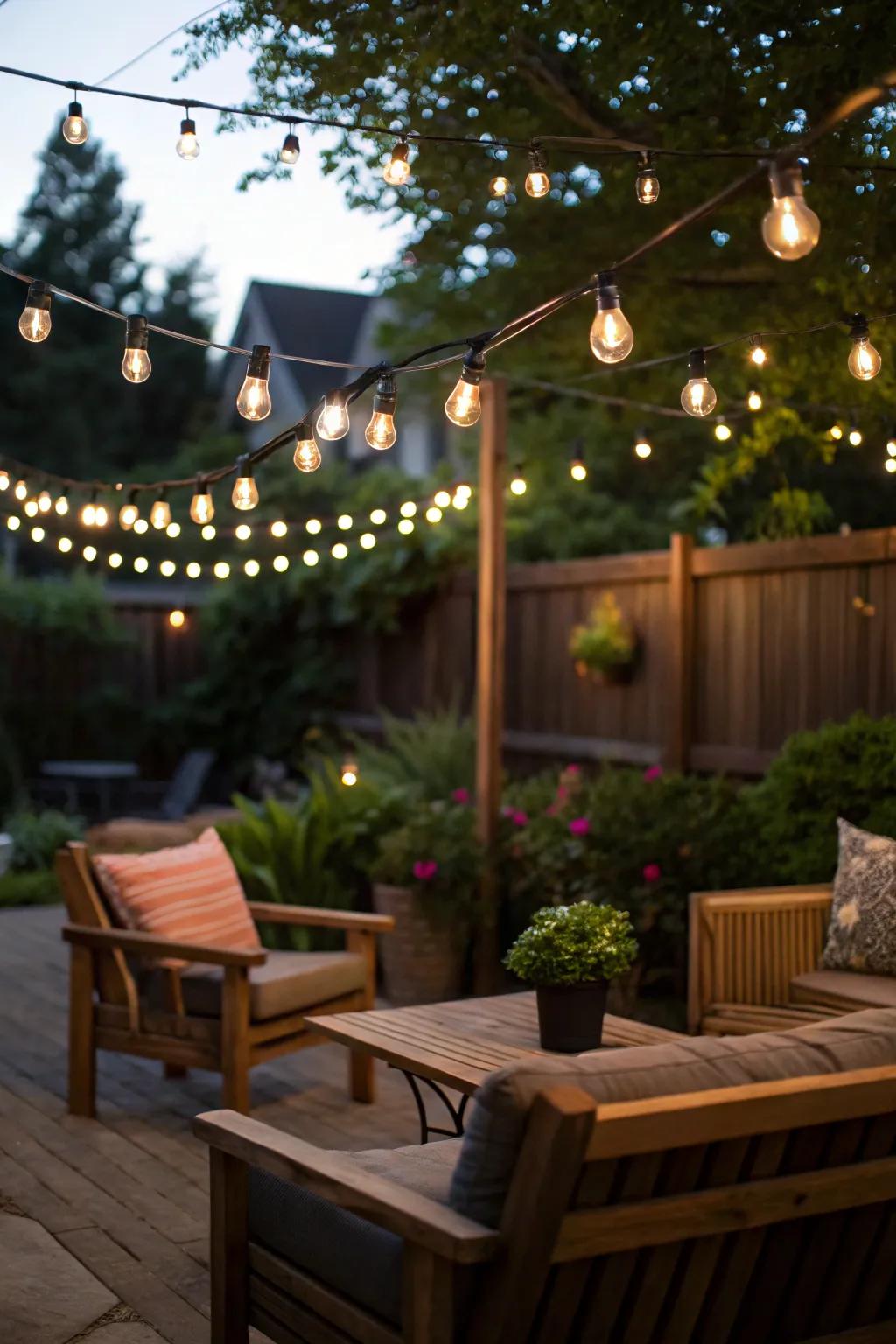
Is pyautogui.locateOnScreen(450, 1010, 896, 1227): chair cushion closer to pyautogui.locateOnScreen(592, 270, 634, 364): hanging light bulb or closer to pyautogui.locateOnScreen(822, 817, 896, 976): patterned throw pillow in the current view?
pyautogui.locateOnScreen(592, 270, 634, 364): hanging light bulb

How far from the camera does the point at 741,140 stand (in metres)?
5.31

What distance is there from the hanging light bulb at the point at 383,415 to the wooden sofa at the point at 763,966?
182cm

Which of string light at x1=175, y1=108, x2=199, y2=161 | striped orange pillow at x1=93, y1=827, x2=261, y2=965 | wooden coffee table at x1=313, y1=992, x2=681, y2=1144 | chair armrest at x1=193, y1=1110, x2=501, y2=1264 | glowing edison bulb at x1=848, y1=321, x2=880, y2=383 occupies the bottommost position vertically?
wooden coffee table at x1=313, y1=992, x2=681, y2=1144

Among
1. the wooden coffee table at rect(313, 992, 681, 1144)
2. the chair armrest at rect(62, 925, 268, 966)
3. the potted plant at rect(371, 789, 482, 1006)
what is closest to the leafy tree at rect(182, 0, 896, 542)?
the potted plant at rect(371, 789, 482, 1006)

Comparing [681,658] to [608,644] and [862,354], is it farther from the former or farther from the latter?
[862,354]

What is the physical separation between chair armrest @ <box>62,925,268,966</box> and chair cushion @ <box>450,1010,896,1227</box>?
2082mm

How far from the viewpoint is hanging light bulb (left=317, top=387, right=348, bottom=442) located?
10.7ft

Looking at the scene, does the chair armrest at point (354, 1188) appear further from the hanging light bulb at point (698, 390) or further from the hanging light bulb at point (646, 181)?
the hanging light bulb at point (646, 181)

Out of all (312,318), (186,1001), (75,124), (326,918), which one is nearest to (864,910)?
(326,918)

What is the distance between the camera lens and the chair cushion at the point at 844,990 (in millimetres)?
4121

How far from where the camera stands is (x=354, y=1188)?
2268 mm

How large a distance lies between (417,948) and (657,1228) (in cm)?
397

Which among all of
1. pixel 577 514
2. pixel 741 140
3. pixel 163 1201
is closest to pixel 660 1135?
pixel 163 1201

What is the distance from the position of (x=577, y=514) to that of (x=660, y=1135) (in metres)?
8.10
